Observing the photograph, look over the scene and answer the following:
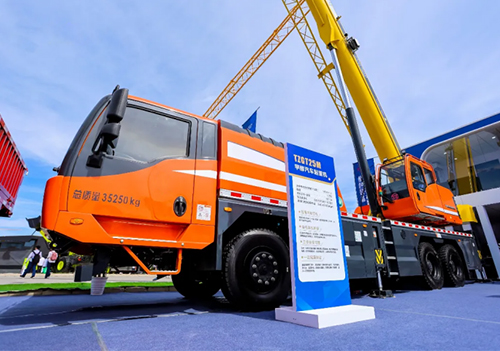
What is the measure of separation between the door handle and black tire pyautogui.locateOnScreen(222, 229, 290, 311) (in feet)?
2.46

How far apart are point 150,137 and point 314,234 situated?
234 cm

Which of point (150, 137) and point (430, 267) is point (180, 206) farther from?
point (430, 267)

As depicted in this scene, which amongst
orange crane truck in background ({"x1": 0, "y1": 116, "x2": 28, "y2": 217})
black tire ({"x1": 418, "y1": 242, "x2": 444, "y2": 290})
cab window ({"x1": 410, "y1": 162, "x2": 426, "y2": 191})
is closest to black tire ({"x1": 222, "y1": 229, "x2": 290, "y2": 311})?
black tire ({"x1": 418, "y1": 242, "x2": 444, "y2": 290})

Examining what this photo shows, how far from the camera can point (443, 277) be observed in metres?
6.73

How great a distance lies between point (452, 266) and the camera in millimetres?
6941

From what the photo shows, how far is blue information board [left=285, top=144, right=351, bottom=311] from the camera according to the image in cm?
300

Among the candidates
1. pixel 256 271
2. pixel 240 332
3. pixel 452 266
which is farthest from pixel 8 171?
pixel 452 266

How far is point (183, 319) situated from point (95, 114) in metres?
2.62

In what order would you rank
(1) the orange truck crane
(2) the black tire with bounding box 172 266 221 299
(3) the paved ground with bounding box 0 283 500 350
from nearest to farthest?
(3) the paved ground with bounding box 0 283 500 350 → (1) the orange truck crane → (2) the black tire with bounding box 172 266 221 299

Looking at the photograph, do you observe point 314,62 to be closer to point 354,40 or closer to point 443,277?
point 354,40

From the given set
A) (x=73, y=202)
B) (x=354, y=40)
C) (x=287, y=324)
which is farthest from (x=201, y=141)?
(x=354, y=40)

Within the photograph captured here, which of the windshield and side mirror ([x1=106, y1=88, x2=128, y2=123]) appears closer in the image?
side mirror ([x1=106, y1=88, x2=128, y2=123])

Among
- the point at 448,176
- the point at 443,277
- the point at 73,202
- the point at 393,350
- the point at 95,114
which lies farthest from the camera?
the point at 448,176

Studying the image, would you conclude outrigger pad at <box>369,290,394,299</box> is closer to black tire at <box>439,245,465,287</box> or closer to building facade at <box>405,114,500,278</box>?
black tire at <box>439,245,465,287</box>
